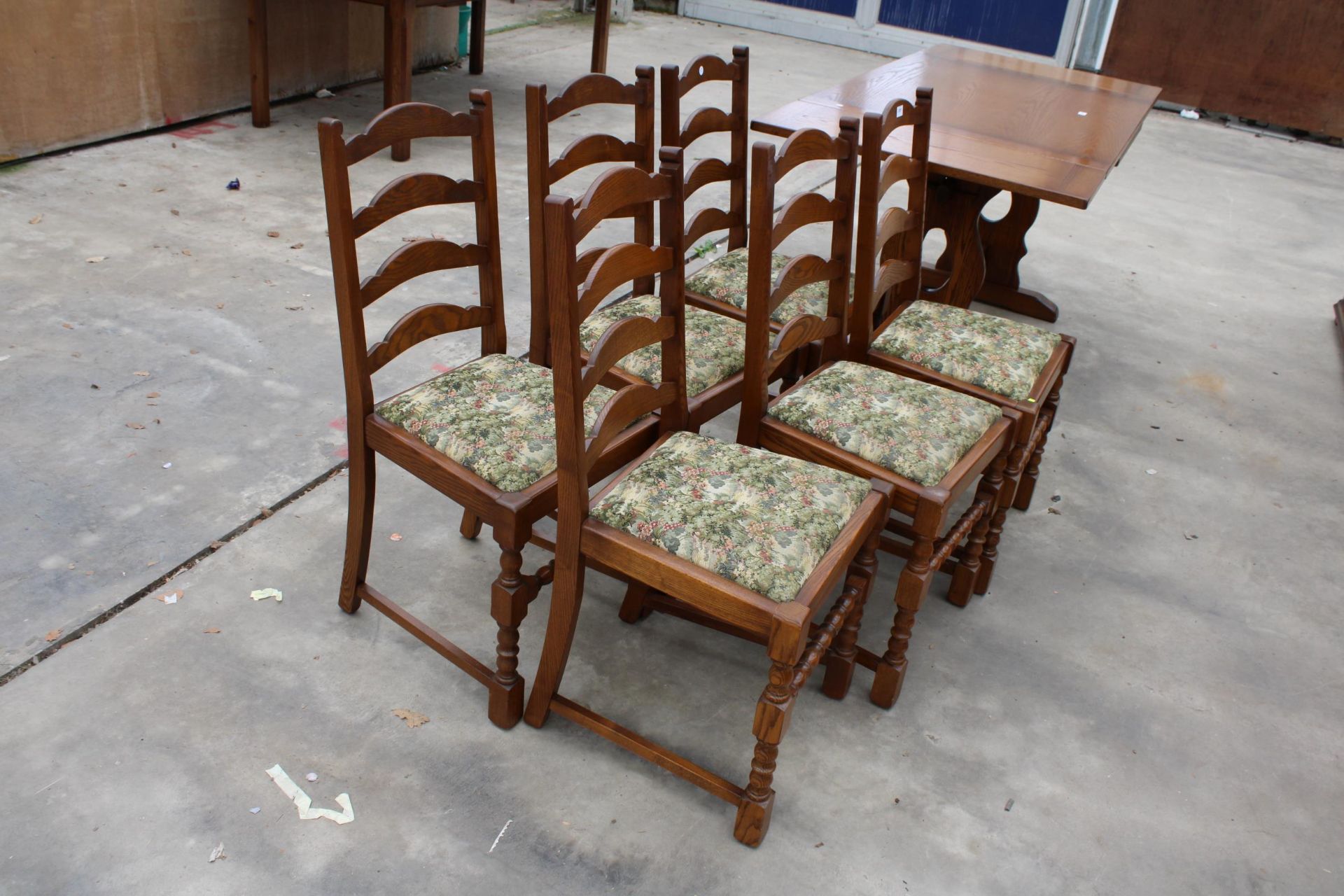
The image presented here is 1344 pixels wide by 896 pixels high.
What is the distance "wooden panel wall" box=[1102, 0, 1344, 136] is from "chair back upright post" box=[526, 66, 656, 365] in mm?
6437

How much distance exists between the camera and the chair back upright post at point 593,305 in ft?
5.53

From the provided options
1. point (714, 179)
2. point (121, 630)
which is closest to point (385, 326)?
point (714, 179)

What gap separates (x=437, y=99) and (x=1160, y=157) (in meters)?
4.42

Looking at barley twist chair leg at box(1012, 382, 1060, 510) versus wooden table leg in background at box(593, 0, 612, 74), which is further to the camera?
wooden table leg in background at box(593, 0, 612, 74)

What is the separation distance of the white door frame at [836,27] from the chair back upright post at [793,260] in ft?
22.2

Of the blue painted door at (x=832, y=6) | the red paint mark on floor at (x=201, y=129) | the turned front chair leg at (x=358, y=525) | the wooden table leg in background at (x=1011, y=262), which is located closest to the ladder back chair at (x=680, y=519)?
the turned front chair leg at (x=358, y=525)

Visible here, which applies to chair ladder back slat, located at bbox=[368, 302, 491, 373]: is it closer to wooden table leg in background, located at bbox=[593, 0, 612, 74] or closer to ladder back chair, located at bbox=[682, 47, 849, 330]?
ladder back chair, located at bbox=[682, 47, 849, 330]

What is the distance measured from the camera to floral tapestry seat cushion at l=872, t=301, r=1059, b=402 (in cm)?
252

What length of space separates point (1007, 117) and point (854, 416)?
2.00 meters

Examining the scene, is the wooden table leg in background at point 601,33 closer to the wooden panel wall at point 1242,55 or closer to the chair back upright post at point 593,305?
the wooden panel wall at point 1242,55

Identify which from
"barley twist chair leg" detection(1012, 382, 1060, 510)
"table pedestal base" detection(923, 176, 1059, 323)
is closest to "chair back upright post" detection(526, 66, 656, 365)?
"barley twist chair leg" detection(1012, 382, 1060, 510)

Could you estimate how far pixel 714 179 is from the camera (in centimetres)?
277

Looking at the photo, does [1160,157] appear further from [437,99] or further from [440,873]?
[440,873]

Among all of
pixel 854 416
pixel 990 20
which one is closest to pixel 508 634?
pixel 854 416
